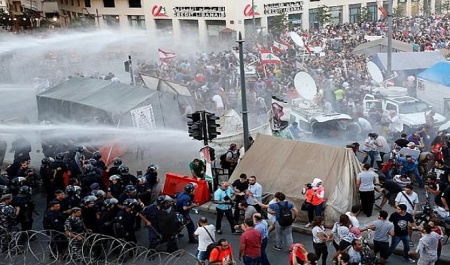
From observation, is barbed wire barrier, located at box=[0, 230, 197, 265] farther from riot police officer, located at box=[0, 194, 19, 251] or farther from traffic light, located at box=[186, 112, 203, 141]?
traffic light, located at box=[186, 112, 203, 141]

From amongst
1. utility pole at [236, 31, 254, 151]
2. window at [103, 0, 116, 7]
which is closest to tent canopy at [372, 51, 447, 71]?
utility pole at [236, 31, 254, 151]

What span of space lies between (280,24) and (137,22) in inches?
551

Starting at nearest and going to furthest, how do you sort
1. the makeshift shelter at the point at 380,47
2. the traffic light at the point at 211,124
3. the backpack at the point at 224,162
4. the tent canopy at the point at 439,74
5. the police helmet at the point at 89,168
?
the police helmet at the point at 89,168, the traffic light at the point at 211,124, the backpack at the point at 224,162, the tent canopy at the point at 439,74, the makeshift shelter at the point at 380,47

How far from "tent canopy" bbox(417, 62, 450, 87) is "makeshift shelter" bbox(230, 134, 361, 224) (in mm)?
10300

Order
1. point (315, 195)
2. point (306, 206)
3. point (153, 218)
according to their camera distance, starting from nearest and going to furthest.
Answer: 1. point (153, 218)
2. point (315, 195)
3. point (306, 206)

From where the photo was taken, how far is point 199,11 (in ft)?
153

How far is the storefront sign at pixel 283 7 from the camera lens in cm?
4649

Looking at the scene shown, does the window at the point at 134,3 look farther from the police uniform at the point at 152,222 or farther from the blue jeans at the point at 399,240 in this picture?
the blue jeans at the point at 399,240

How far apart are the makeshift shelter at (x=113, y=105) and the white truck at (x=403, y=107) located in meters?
6.51

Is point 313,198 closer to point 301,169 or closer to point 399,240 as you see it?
point 301,169

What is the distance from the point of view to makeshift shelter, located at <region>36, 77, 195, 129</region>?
19.1 meters

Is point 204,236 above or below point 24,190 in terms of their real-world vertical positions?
below

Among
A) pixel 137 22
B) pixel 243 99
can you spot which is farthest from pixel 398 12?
pixel 243 99

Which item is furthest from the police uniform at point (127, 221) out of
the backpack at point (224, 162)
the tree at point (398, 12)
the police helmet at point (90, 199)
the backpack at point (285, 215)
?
the tree at point (398, 12)
